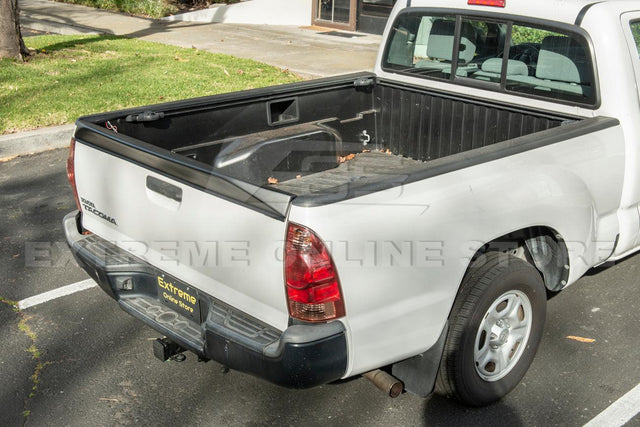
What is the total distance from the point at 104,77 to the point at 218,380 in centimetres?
770

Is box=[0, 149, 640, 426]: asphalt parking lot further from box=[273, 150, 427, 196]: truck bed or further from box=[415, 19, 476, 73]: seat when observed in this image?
box=[415, 19, 476, 73]: seat

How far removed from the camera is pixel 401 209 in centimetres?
305

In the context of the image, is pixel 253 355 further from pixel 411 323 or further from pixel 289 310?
pixel 411 323

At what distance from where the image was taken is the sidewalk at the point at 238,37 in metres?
12.9

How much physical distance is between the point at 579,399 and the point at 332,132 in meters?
2.48

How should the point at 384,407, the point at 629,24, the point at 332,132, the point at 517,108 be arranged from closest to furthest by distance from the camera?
the point at 384,407 → the point at 629,24 → the point at 517,108 → the point at 332,132

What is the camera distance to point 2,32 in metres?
10.8

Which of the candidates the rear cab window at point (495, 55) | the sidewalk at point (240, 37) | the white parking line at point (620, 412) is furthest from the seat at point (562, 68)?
the sidewalk at point (240, 37)

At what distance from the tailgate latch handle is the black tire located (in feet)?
4.53

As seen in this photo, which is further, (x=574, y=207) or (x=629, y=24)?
(x=629, y=24)

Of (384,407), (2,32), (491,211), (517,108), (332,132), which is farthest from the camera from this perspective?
(2,32)

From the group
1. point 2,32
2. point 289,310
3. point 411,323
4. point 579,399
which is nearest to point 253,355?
point 289,310

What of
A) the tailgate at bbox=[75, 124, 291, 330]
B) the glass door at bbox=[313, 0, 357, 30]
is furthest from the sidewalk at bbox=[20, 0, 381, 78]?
the tailgate at bbox=[75, 124, 291, 330]

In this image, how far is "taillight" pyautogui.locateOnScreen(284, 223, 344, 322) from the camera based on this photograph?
2.88 meters
